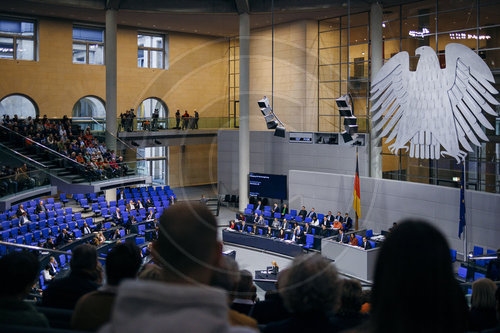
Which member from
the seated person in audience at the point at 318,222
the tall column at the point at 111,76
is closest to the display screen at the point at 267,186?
the seated person in audience at the point at 318,222

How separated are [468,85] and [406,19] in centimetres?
573

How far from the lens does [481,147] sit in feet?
59.5

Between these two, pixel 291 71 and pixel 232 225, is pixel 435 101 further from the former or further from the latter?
pixel 291 71

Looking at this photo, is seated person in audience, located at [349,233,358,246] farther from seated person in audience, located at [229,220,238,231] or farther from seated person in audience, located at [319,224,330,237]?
seated person in audience, located at [229,220,238,231]

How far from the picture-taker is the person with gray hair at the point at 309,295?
2.08 metres

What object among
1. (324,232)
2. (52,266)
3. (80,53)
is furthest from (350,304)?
(80,53)

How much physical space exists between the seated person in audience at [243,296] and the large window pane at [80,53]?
2669 centimetres

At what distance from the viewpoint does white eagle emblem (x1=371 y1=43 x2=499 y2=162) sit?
1648 centimetres

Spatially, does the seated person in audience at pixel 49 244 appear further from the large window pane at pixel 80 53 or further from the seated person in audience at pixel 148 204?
the large window pane at pixel 80 53

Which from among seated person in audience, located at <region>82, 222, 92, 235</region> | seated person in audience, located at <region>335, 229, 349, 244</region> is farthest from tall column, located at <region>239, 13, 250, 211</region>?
seated person in audience, located at <region>82, 222, 92, 235</region>

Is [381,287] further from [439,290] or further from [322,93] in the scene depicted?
[322,93]

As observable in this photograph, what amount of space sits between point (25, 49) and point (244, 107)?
472 inches

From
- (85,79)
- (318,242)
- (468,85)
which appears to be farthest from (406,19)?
(85,79)

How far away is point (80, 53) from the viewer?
2844 cm
